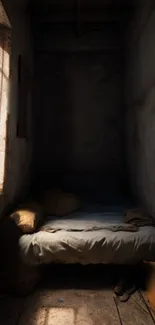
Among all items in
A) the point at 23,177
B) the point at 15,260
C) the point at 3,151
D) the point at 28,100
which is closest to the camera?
the point at 15,260

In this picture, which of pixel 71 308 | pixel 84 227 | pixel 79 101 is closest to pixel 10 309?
pixel 71 308

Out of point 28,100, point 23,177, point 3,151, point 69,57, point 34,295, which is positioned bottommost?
point 34,295

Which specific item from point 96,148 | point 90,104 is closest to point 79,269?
point 96,148

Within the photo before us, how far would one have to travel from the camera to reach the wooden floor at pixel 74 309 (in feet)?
6.05

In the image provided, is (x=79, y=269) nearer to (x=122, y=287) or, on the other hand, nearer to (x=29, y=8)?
(x=122, y=287)

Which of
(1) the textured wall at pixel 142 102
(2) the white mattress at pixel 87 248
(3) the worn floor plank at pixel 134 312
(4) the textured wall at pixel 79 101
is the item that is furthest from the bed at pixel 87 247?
(4) the textured wall at pixel 79 101

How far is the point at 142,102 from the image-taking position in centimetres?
299

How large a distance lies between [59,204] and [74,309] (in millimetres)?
1184

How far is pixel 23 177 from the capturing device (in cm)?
321

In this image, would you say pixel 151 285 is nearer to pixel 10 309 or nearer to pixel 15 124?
pixel 10 309

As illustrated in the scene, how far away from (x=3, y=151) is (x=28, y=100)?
1.37 metres

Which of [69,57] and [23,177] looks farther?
[69,57]

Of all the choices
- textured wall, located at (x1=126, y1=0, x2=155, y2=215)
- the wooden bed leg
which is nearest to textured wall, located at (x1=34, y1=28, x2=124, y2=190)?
textured wall, located at (x1=126, y1=0, x2=155, y2=215)

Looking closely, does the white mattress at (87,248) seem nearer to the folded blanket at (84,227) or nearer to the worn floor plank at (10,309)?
the folded blanket at (84,227)
